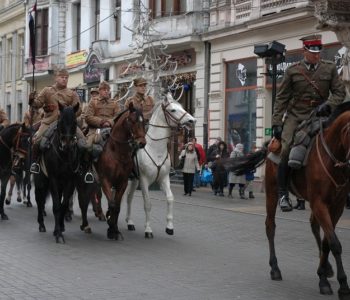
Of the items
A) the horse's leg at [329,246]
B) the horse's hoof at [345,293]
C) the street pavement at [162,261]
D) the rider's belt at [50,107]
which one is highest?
the rider's belt at [50,107]

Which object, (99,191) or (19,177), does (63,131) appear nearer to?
(99,191)

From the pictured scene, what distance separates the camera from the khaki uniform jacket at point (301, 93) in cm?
905

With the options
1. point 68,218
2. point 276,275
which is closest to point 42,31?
point 68,218

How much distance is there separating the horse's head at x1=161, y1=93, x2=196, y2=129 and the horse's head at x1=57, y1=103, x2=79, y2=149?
1.71m

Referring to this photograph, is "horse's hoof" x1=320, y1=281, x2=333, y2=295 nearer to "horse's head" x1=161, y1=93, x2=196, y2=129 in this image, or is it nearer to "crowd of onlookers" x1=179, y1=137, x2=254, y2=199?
"horse's head" x1=161, y1=93, x2=196, y2=129

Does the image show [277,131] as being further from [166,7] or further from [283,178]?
[166,7]

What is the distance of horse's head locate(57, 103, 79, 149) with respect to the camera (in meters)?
12.1

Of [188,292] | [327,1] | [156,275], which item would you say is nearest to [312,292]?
[188,292]

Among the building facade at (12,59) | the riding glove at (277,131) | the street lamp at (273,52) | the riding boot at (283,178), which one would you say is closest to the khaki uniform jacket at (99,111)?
the riding glove at (277,131)

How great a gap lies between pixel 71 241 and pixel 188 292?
4422 millimetres

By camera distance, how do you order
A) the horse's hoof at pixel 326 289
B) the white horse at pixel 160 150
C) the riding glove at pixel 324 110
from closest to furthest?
the horse's hoof at pixel 326 289 < the riding glove at pixel 324 110 < the white horse at pixel 160 150

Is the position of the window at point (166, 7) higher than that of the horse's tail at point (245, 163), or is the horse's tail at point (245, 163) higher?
the window at point (166, 7)

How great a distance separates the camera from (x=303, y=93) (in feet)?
30.0

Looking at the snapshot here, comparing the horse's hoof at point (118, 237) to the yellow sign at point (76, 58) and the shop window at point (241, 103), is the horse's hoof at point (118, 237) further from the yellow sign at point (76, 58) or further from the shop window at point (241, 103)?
the yellow sign at point (76, 58)
